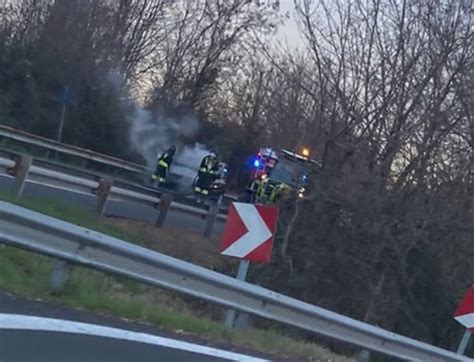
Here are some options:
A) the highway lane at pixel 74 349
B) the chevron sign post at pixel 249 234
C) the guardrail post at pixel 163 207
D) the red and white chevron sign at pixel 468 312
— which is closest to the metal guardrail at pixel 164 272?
the highway lane at pixel 74 349

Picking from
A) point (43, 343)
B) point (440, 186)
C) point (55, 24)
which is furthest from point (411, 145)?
point (55, 24)

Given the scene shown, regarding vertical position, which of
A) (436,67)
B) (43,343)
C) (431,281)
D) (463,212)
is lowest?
(43,343)

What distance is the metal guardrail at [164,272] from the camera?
28.3ft

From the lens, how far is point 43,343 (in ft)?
24.3

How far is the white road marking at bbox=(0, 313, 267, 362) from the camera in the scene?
7.80m

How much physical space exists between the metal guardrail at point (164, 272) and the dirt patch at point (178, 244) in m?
8.38

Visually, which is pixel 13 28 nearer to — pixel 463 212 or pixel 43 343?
pixel 463 212

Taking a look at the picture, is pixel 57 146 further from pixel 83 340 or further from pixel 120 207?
pixel 83 340

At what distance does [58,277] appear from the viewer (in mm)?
9234

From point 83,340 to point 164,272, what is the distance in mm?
1685

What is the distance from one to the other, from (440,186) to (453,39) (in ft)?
8.94

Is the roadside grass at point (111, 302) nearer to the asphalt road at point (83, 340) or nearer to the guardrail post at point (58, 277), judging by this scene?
the guardrail post at point (58, 277)

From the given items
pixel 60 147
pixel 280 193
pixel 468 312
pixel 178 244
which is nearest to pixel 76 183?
pixel 178 244

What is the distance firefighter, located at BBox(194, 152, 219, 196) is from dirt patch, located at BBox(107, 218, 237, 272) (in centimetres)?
1249
